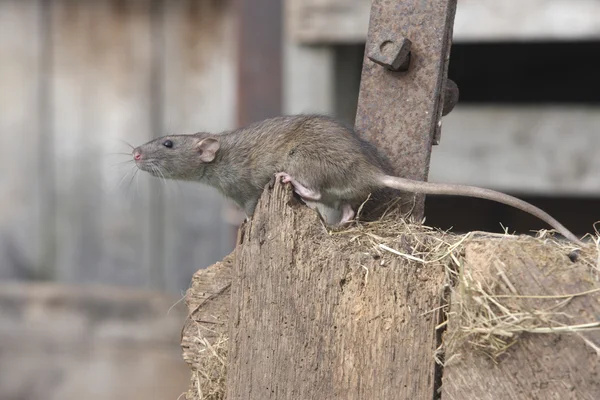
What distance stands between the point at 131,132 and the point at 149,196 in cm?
41

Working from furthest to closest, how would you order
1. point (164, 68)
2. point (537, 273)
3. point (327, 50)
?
1. point (164, 68)
2. point (327, 50)
3. point (537, 273)

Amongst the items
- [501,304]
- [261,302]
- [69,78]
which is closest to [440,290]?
[501,304]

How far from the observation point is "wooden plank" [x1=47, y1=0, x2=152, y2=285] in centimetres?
564

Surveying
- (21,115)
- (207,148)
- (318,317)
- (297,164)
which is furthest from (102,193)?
(318,317)

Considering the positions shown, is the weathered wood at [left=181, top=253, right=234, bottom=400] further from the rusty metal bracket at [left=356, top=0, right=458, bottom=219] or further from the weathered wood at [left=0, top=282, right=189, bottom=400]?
the weathered wood at [left=0, top=282, right=189, bottom=400]

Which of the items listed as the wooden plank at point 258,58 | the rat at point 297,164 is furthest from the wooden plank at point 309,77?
the rat at point 297,164

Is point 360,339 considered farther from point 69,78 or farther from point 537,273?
point 69,78

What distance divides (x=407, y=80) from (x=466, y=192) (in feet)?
1.24

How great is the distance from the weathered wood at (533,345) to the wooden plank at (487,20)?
2.02m

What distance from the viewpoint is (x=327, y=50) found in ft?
14.1

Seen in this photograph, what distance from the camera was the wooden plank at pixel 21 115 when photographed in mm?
5770

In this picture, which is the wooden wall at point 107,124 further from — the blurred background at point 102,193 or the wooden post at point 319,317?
the wooden post at point 319,317

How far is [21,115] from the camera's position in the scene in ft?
19.0

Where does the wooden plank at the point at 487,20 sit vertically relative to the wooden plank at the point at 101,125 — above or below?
above
